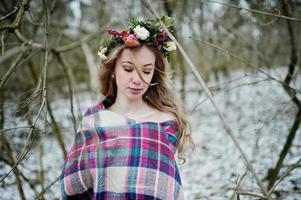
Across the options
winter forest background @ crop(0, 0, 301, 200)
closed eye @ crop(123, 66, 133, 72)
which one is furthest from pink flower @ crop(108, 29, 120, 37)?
winter forest background @ crop(0, 0, 301, 200)

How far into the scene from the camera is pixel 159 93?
2154 millimetres

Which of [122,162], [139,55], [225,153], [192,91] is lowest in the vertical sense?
[225,153]

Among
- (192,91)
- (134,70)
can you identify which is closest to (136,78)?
(134,70)

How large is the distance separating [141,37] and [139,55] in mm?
108

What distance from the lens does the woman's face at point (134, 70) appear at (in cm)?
186

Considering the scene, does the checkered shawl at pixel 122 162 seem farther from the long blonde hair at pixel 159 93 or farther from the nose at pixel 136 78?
the nose at pixel 136 78

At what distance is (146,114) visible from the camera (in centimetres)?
201

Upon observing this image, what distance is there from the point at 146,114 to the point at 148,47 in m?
0.40

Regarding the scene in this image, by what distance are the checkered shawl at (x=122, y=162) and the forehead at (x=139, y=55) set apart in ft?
1.10

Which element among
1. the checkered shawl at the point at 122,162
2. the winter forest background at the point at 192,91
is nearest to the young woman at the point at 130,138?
the checkered shawl at the point at 122,162

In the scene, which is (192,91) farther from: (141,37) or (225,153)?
(141,37)

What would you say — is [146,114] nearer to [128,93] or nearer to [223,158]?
[128,93]

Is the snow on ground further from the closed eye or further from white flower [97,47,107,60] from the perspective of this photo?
the closed eye

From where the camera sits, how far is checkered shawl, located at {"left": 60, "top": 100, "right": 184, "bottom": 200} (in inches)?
71.1
